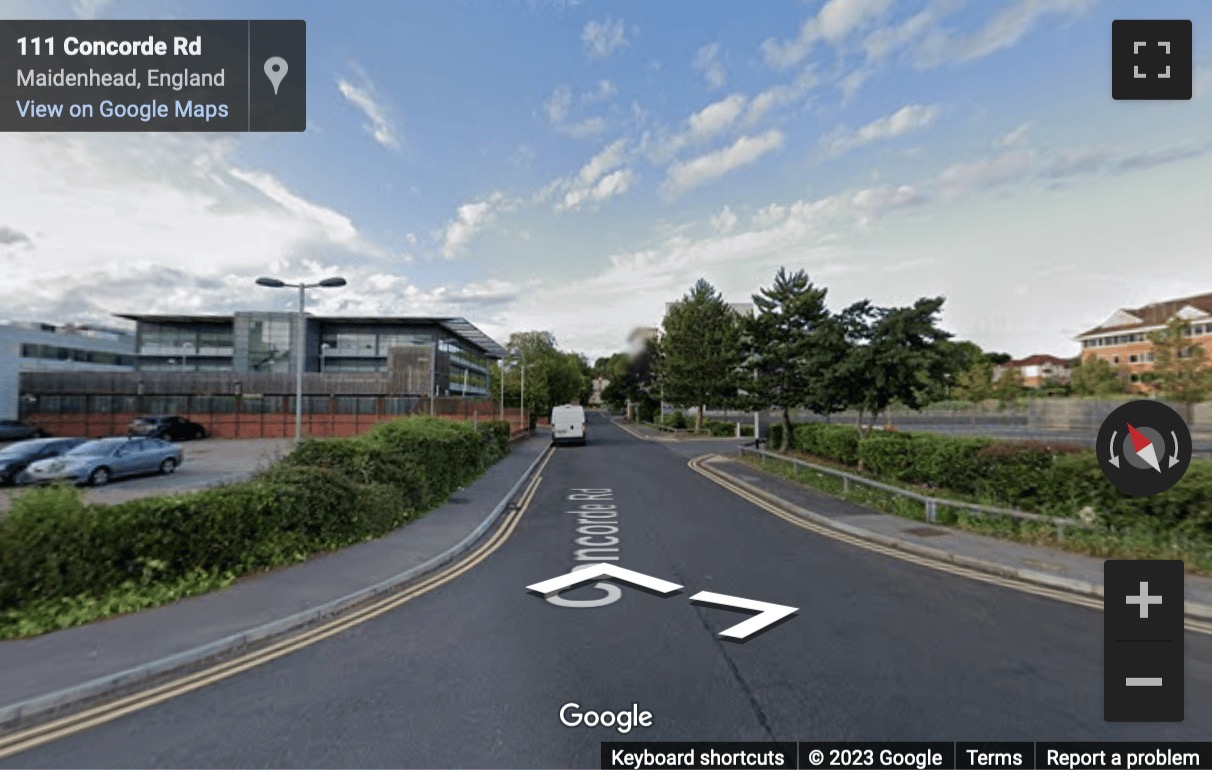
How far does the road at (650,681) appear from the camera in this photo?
143 inches

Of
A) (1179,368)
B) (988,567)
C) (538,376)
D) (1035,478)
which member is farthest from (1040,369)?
(988,567)

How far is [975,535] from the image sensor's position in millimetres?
9141

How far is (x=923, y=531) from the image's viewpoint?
9500 millimetres

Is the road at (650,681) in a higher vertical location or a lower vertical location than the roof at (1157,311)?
lower

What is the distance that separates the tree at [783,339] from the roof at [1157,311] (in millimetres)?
40031

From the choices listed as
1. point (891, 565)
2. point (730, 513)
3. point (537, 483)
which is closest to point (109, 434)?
point (537, 483)

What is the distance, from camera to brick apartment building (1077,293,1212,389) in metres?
48.2

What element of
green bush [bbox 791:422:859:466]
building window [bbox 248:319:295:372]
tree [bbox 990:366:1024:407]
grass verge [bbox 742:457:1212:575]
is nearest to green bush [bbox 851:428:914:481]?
green bush [bbox 791:422:859:466]

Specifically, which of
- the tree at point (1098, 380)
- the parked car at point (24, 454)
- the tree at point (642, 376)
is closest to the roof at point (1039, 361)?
the tree at point (1098, 380)

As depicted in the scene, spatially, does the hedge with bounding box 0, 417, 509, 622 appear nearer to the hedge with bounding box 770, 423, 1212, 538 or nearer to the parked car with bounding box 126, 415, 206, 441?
the hedge with bounding box 770, 423, 1212, 538

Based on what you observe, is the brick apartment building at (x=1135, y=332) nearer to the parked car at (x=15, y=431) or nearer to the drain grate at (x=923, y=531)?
the drain grate at (x=923, y=531)

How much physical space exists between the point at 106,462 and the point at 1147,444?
26.0 m

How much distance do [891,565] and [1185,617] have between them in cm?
308

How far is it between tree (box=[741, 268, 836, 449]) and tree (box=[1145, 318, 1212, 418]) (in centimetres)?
2090
